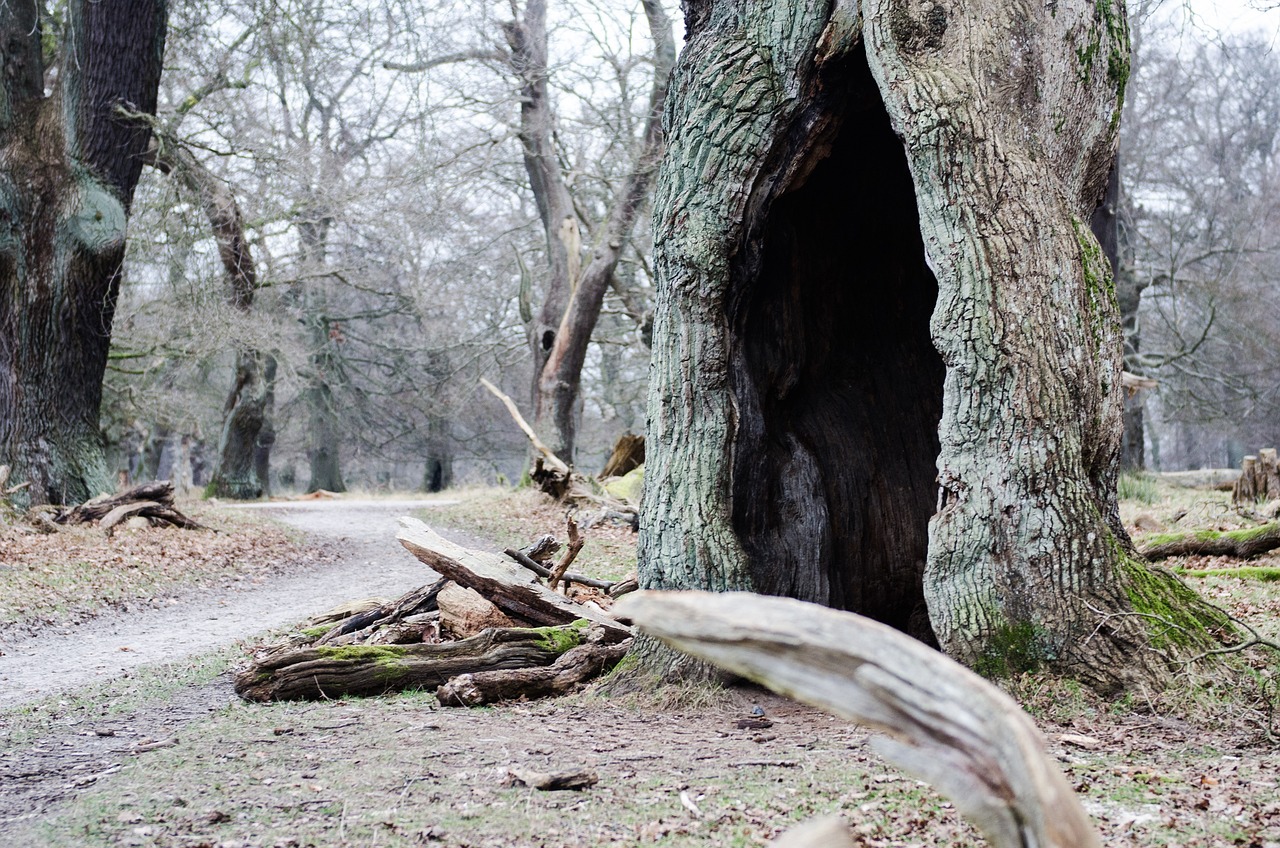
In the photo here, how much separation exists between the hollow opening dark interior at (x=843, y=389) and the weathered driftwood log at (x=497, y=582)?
4.77 ft

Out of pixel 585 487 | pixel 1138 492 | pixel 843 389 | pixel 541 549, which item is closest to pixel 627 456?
pixel 585 487

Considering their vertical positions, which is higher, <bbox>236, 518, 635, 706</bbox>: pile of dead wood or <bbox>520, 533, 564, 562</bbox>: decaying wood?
<bbox>520, 533, 564, 562</bbox>: decaying wood

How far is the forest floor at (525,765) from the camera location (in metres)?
3.47

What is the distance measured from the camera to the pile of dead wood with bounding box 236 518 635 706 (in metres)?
6.08

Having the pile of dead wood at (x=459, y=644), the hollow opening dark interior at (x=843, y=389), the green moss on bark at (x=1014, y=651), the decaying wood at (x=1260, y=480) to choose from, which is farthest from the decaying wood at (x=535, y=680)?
the decaying wood at (x=1260, y=480)

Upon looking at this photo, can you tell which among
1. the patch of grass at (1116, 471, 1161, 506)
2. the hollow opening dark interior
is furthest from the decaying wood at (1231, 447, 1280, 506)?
the hollow opening dark interior

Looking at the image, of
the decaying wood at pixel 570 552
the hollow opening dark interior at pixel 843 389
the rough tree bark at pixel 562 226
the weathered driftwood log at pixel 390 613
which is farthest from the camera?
the rough tree bark at pixel 562 226

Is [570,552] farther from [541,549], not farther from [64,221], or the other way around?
[64,221]

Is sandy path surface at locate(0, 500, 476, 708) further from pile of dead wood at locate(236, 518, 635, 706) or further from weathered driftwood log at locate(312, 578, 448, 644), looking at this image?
weathered driftwood log at locate(312, 578, 448, 644)

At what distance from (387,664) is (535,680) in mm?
1001

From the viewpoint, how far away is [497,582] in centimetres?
688

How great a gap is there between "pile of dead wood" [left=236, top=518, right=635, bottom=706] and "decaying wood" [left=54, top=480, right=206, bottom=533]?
6531 millimetres

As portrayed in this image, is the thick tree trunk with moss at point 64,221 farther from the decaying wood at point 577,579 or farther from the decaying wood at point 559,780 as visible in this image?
the decaying wood at point 559,780

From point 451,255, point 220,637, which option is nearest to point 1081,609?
point 220,637
